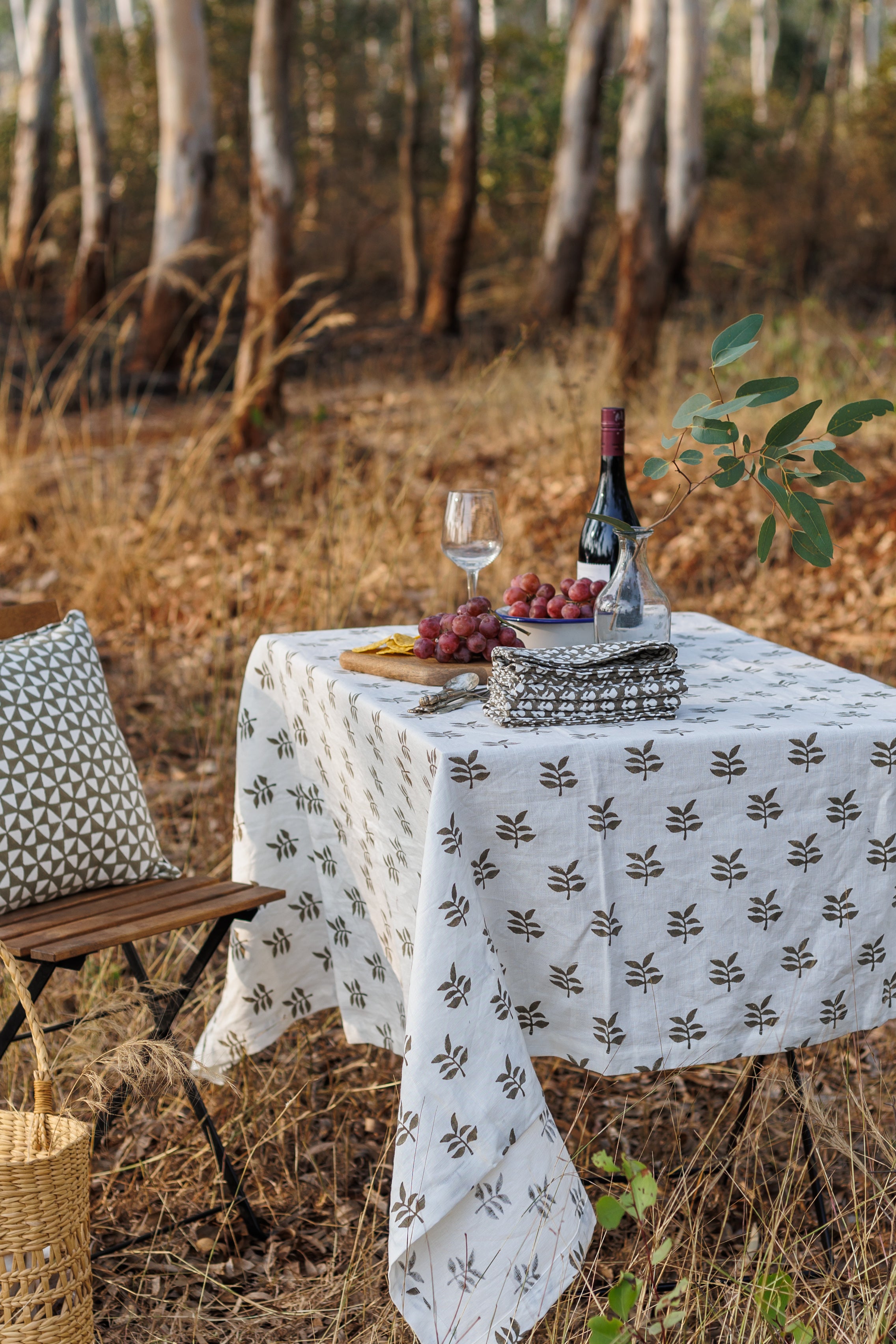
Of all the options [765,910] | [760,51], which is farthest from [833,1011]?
[760,51]

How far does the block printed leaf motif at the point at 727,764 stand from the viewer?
5.79ft

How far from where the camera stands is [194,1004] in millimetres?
2893

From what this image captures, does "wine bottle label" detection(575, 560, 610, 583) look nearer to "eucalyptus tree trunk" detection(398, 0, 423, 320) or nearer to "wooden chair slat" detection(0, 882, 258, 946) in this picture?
"wooden chair slat" detection(0, 882, 258, 946)

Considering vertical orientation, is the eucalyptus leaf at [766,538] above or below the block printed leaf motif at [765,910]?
above

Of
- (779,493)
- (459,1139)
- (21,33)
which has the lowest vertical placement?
(459,1139)

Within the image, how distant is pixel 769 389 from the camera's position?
71.7 inches

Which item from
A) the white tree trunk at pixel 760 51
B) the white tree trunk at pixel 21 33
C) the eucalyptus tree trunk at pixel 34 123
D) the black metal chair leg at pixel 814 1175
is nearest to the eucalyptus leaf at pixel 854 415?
the black metal chair leg at pixel 814 1175

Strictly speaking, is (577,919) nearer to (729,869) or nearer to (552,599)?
(729,869)

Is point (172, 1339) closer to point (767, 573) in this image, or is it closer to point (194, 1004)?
point (194, 1004)

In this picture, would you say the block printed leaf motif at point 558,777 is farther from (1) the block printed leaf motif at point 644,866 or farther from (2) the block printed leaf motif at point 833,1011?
(2) the block printed leaf motif at point 833,1011

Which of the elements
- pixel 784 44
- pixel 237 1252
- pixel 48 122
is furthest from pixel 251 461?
pixel 784 44

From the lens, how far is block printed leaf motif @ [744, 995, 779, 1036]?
186 cm

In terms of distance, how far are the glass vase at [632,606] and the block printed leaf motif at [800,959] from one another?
1.73ft

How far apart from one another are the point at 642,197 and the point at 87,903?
23.0 ft
